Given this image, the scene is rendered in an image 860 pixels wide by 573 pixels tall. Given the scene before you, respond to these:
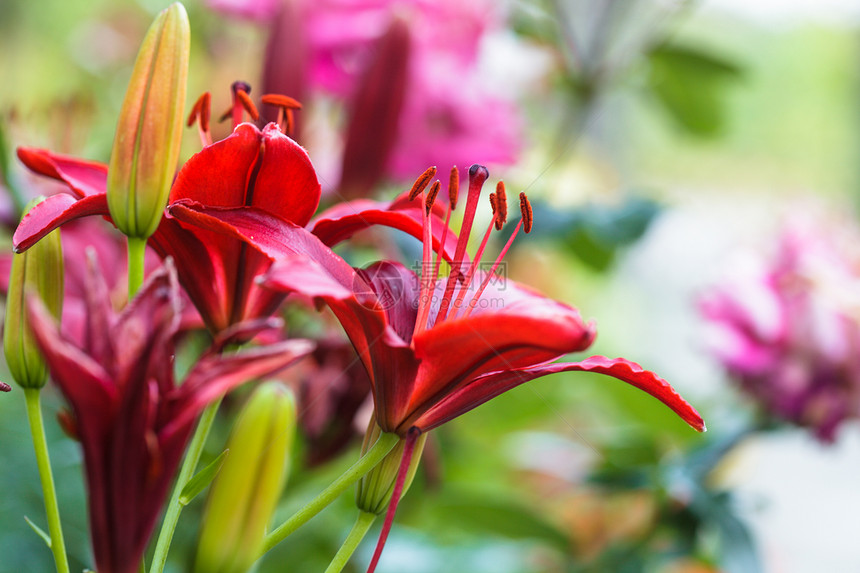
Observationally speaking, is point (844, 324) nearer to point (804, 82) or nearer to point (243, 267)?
point (243, 267)

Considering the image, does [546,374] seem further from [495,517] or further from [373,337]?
[495,517]

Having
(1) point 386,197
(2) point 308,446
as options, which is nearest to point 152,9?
(1) point 386,197

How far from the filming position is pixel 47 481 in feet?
0.59

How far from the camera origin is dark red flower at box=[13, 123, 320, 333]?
0.17 m

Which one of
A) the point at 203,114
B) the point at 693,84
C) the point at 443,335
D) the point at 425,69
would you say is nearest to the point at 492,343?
the point at 443,335

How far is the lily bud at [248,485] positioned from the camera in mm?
142

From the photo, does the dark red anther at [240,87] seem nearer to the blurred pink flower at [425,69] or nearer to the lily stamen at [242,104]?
the lily stamen at [242,104]

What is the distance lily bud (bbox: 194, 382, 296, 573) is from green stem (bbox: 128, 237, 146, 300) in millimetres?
54

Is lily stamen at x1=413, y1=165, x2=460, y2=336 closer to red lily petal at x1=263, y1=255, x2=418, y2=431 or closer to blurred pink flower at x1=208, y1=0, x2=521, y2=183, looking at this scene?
red lily petal at x1=263, y1=255, x2=418, y2=431

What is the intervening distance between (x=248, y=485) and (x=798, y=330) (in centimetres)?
36

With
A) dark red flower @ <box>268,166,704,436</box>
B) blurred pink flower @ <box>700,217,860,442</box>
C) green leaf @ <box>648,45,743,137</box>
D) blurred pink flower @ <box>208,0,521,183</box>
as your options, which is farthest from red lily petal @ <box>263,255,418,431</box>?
green leaf @ <box>648,45,743,137</box>

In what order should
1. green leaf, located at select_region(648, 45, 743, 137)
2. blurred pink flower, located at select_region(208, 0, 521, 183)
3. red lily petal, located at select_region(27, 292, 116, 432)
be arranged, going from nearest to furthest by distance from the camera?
red lily petal, located at select_region(27, 292, 116, 432) < blurred pink flower, located at select_region(208, 0, 521, 183) < green leaf, located at select_region(648, 45, 743, 137)

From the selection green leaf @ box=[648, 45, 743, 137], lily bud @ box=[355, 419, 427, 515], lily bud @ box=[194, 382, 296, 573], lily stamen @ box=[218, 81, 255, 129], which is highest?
green leaf @ box=[648, 45, 743, 137]

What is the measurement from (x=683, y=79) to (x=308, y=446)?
16.2 inches
